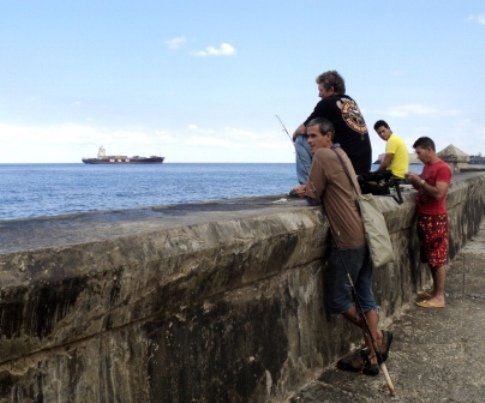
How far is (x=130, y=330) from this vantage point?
2.08 m

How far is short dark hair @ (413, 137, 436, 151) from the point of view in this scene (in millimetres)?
5109

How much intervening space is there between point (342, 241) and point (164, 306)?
1425mm

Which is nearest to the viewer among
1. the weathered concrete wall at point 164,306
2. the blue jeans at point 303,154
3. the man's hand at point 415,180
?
the weathered concrete wall at point 164,306

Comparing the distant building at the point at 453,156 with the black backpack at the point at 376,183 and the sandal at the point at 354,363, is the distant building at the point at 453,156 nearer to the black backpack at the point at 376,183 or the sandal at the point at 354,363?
the black backpack at the point at 376,183

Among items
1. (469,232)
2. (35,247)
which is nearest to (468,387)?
(35,247)

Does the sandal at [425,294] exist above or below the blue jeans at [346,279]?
below

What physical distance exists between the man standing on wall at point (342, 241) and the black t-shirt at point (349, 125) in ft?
2.56

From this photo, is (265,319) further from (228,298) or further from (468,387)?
(468,387)

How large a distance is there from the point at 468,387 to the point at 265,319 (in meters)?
1.36

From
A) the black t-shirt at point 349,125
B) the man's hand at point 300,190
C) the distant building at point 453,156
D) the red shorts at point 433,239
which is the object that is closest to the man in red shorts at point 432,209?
the red shorts at point 433,239

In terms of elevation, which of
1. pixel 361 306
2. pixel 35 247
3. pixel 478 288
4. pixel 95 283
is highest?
pixel 35 247

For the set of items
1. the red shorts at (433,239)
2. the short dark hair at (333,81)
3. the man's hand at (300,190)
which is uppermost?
the short dark hair at (333,81)

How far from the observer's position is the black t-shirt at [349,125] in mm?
4207

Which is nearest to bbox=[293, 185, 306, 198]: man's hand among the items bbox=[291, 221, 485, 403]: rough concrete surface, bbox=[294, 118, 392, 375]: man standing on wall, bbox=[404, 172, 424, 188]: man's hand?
bbox=[294, 118, 392, 375]: man standing on wall
